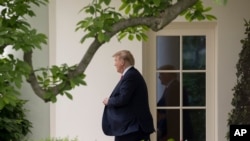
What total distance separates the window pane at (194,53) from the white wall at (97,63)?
0.93 feet

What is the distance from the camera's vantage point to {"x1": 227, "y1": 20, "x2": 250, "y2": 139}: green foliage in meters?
7.42

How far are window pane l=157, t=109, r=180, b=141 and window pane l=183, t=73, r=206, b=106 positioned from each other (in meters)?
0.21

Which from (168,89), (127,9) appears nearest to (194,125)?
(168,89)

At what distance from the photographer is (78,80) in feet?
11.3

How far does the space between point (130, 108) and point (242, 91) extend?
67.5 inches

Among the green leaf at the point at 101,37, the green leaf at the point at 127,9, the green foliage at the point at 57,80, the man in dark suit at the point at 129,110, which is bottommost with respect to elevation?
the man in dark suit at the point at 129,110

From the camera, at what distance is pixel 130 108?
21.0 ft

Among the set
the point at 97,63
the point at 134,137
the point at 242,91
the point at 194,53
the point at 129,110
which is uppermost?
the point at 194,53

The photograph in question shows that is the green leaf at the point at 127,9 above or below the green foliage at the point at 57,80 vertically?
above

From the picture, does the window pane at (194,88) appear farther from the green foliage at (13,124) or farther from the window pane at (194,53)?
the green foliage at (13,124)

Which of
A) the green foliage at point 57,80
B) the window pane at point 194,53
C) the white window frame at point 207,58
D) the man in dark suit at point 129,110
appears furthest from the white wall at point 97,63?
the green foliage at point 57,80

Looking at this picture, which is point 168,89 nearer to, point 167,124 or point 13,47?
point 167,124

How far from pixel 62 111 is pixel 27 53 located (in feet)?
15.2

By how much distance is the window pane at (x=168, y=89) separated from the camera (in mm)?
8234
